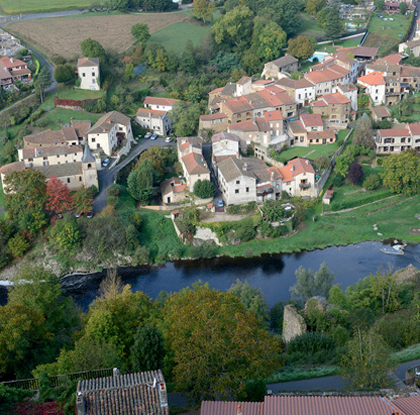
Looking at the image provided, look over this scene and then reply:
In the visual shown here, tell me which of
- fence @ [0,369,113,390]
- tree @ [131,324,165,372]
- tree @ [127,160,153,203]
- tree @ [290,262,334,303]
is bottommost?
tree @ [127,160,153,203]

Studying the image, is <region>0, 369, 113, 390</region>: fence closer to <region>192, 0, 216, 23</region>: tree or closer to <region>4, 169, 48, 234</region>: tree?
<region>4, 169, 48, 234</region>: tree

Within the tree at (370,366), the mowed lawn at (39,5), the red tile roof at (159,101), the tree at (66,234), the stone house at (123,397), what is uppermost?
the stone house at (123,397)

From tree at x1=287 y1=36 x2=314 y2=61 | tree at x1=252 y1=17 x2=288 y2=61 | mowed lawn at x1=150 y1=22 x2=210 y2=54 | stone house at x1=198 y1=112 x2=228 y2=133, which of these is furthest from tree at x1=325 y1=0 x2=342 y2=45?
stone house at x1=198 y1=112 x2=228 y2=133

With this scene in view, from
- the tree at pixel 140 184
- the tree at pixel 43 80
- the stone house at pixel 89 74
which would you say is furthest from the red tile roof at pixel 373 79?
the tree at pixel 43 80

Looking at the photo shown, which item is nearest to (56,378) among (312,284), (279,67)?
(312,284)

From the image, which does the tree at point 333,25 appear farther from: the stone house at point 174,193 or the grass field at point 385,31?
the stone house at point 174,193

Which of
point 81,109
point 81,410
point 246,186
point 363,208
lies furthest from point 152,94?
point 81,410

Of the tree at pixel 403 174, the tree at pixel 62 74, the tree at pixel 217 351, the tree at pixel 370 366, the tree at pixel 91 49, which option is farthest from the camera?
the tree at pixel 91 49
